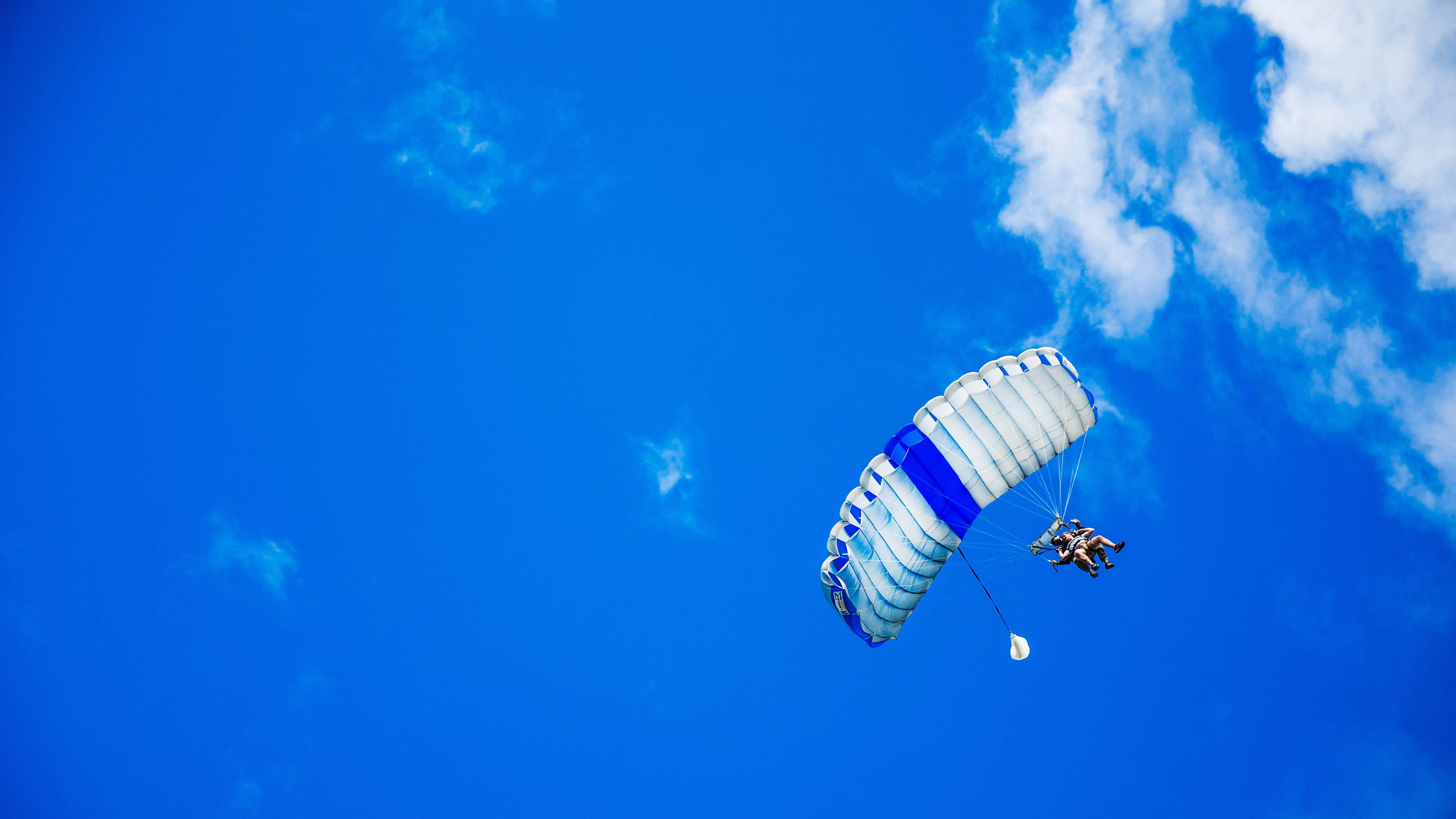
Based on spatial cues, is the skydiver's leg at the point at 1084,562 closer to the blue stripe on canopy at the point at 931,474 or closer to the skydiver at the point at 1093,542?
the skydiver at the point at 1093,542

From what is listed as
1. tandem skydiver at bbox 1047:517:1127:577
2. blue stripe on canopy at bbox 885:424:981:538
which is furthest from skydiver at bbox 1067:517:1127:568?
blue stripe on canopy at bbox 885:424:981:538

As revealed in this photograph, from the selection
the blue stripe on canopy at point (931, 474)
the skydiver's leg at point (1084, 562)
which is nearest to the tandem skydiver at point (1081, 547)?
the skydiver's leg at point (1084, 562)

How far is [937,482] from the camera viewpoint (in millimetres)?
19703

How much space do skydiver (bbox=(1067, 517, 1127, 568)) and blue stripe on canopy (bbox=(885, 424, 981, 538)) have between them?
7.66ft

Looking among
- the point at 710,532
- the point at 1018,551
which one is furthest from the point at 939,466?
the point at 710,532

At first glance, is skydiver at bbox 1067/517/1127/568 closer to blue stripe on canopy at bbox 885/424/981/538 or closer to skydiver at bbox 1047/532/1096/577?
skydiver at bbox 1047/532/1096/577

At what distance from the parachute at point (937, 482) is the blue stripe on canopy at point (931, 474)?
2cm

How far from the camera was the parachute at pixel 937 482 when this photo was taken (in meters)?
19.7

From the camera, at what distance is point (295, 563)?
32.9 m

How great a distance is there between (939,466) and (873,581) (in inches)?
115

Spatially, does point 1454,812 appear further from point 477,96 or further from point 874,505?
point 477,96

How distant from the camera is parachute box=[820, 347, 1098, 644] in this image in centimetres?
1966

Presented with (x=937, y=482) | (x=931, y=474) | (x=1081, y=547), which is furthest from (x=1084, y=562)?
(x=931, y=474)

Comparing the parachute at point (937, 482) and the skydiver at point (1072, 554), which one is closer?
the skydiver at point (1072, 554)
